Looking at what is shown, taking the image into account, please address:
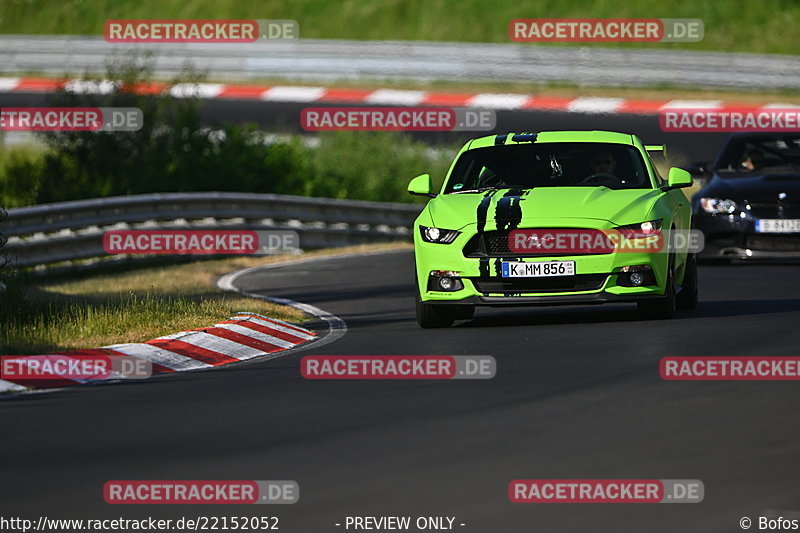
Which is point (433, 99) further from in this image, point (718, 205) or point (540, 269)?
point (540, 269)

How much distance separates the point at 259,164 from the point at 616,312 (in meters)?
15.8

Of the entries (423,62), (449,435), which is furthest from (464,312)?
(423,62)

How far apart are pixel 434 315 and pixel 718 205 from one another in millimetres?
6539

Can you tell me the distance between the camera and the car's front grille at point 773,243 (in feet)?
62.5

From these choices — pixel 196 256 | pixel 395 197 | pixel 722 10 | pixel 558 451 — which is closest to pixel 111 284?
pixel 196 256

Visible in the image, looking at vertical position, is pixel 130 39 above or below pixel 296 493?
above

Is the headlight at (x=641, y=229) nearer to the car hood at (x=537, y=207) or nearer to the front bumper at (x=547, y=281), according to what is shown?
the car hood at (x=537, y=207)

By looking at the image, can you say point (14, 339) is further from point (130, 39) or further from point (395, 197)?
point (130, 39)

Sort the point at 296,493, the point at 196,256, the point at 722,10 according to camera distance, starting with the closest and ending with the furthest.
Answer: the point at 296,493, the point at 196,256, the point at 722,10

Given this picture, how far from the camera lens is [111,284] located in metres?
21.2

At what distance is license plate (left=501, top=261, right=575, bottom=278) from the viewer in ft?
42.7

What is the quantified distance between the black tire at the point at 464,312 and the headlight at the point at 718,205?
532 centimetres

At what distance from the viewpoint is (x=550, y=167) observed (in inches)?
560

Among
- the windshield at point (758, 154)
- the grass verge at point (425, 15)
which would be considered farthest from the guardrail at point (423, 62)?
the windshield at point (758, 154)
